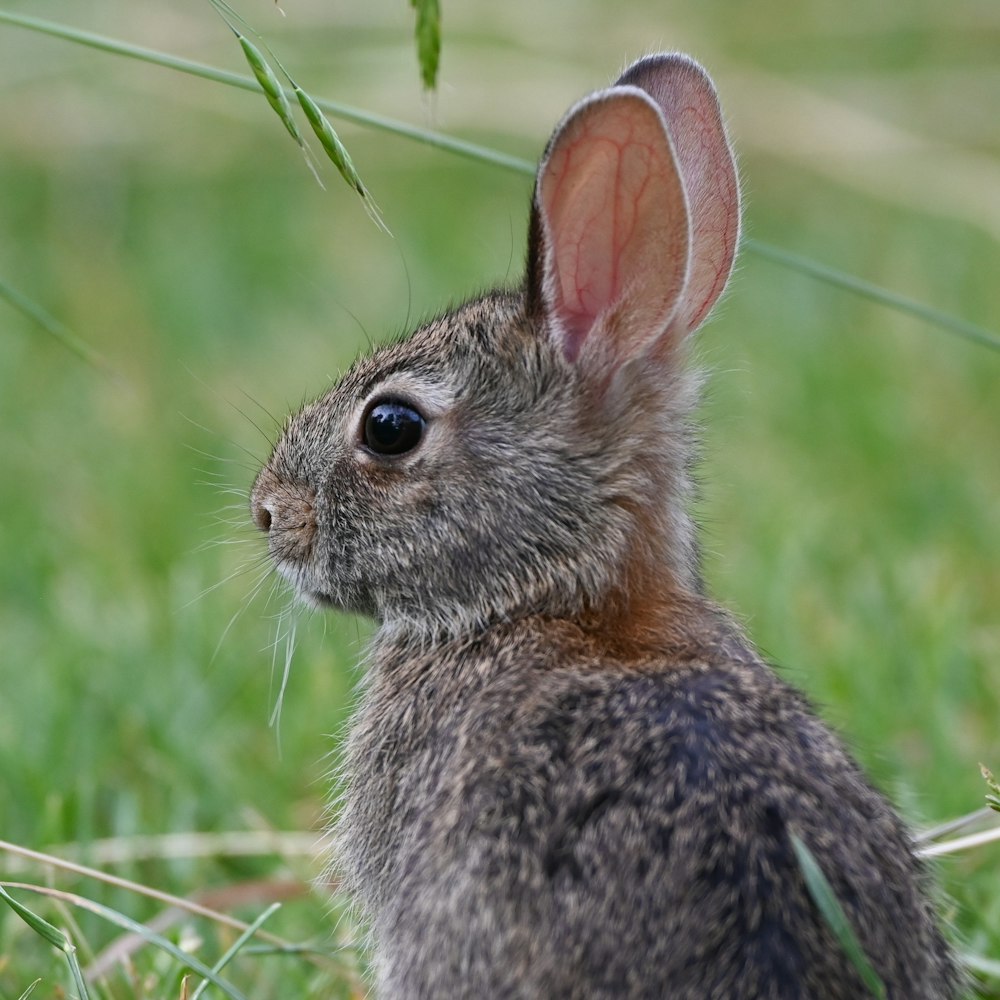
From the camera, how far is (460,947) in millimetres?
2910

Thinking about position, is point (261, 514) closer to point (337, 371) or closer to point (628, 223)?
point (628, 223)

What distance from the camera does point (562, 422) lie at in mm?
3721

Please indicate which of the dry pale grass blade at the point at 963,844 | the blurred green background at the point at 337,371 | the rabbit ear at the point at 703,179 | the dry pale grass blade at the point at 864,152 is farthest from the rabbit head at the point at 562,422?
the dry pale grass blade at the point at 864,152

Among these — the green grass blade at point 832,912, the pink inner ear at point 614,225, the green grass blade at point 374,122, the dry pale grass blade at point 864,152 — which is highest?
the dry pale grass blade at point 864,152

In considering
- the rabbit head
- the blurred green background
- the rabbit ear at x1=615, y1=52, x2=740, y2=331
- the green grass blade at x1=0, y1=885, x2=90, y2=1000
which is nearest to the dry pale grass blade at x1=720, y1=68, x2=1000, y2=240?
the blurred green background

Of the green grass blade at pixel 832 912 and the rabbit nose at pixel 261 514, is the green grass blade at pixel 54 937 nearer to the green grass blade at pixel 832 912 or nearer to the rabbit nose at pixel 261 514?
the rabbit nose at pixel 261 514

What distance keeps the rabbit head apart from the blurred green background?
485mm

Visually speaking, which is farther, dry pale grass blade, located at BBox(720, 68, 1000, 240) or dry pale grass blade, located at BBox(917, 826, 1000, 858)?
dry pale grass blade, located at BBox(720, 68, 1000, 240)

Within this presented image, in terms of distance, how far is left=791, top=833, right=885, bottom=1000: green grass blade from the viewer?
2.75m

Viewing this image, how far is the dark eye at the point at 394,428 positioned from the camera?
3.81m

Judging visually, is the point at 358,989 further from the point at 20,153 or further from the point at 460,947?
the point at 20,153

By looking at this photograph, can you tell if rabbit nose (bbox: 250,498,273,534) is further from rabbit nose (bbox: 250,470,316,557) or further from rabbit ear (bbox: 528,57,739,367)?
rabbit ear (bbox: 528,57,739,367)

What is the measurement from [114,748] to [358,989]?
1.42 metres

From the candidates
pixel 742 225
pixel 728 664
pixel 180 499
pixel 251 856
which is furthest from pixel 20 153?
pixel 728 664
